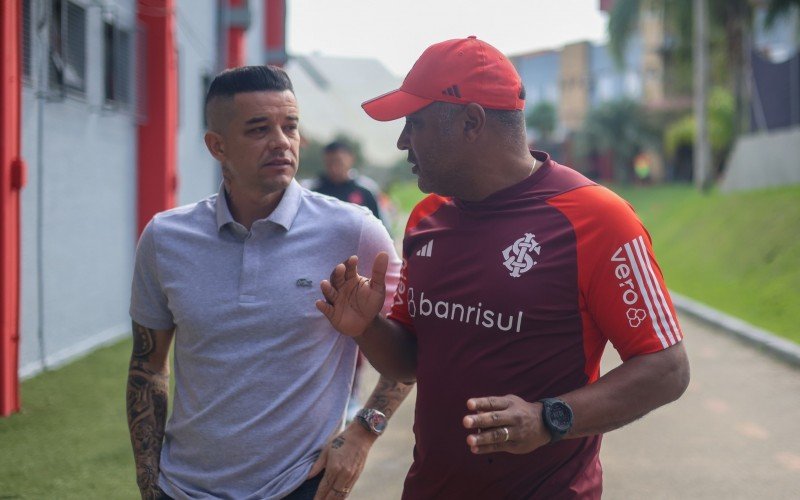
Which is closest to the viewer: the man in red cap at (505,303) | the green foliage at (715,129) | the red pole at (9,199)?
the man in red cap at (505,303)

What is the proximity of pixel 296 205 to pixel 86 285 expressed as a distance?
26.6 feet

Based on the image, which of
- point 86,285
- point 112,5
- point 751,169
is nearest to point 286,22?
point 751,169

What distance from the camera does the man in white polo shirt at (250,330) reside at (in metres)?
2.92

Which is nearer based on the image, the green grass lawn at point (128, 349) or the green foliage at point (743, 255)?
the green grass lawn at point (128, 349)

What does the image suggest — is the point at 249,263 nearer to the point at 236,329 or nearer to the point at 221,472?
the point at 236,329

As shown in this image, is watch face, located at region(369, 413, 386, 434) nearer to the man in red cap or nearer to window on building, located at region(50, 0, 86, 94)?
the man in red cap

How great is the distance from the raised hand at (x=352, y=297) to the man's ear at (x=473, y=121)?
0.39 metres

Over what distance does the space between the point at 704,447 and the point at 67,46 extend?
7.00 metres

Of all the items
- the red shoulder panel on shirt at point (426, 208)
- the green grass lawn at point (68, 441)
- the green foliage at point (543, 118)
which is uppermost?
the red shoulder panel on shirt at point (426, 208)

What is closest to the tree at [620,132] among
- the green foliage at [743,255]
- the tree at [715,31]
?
the tree at [715,31]

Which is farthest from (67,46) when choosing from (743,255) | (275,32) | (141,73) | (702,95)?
(702,95)

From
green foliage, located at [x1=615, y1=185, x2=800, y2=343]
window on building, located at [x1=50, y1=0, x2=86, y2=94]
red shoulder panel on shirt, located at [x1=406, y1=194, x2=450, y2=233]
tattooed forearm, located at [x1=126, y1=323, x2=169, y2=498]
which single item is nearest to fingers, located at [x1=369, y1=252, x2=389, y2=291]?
red shoulder panel on shirt, located at [x1=406, y1=194, x2=450, y2=233]

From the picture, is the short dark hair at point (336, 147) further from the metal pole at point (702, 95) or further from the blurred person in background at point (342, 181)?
the metal pole at point (702, 95)

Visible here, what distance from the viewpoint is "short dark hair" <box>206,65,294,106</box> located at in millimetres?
3127
